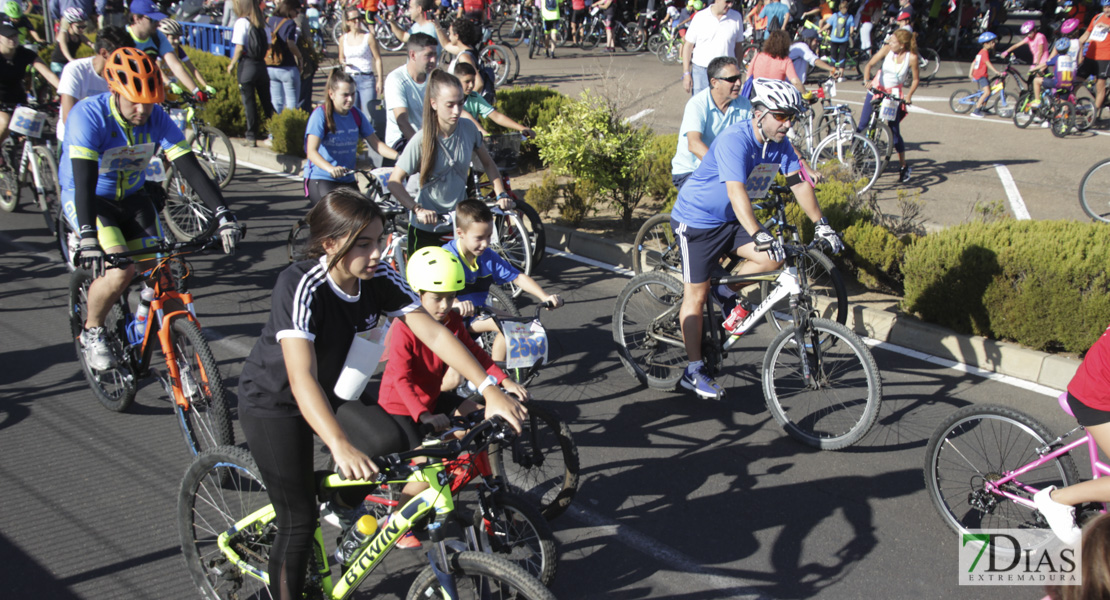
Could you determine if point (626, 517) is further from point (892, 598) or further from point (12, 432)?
point (12, 432)

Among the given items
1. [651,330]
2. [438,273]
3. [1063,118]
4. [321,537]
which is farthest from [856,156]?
[321,537]

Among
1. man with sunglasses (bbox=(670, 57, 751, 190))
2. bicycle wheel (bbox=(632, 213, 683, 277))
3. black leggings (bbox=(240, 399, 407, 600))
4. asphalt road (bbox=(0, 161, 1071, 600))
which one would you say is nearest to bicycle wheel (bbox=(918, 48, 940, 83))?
bicycle wheel (bbox=(632, 213, 683, 277))

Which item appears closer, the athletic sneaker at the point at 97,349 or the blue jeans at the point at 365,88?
the athletic sneaker at the point at 97,349

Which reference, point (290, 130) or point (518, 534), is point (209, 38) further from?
point (518, 534)

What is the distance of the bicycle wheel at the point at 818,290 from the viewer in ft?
17.6

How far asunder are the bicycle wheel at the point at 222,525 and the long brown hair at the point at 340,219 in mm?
924

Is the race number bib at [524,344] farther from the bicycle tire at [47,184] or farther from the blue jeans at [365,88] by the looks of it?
the blue jeans at [365,88]

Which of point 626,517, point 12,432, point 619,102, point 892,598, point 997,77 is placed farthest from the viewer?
point 997,77

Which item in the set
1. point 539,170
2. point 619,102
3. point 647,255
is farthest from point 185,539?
point 539,170

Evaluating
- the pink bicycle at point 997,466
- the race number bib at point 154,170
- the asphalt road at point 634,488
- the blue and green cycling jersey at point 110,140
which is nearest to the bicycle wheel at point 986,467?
the pink bicycle at point 997,466

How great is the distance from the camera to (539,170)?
11.2 meters

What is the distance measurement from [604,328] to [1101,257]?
11.7 feet

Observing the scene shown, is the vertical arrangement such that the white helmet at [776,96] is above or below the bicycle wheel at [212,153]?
above

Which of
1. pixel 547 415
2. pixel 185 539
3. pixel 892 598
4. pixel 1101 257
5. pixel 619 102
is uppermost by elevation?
pixel 619 102
